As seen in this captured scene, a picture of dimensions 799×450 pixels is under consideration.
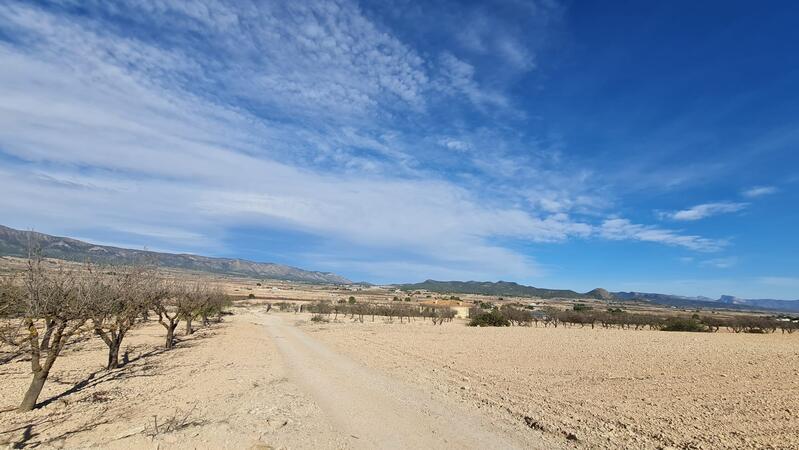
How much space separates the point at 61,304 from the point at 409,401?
9.80 m

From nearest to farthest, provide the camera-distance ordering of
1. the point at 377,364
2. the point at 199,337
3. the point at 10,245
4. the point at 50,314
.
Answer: the point at 50,314
the point at 377,364
the point at 199,337
the point at 10,245

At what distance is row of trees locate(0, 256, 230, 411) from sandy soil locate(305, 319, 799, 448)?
1011 centimetres

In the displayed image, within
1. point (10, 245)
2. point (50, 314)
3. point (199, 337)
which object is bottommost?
point (199, 337)

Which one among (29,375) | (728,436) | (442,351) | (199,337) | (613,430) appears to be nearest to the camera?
(728,436)

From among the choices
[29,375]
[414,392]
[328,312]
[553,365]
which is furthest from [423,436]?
[328,312]

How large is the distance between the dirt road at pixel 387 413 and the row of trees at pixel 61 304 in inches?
262

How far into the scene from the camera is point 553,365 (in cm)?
1986

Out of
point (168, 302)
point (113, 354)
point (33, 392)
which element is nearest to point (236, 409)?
point (33, 392)

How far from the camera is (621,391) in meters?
13.9

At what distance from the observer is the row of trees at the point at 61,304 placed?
441 inches

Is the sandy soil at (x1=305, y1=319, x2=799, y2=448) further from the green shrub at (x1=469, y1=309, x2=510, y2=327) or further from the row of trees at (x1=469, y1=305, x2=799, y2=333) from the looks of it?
the row of trees at (x1=469, y1=305, x2=799, y2=333)

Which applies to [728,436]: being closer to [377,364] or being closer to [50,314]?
[377,364]

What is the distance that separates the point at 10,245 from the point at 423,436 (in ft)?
617

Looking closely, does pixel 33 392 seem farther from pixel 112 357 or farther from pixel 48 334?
pixel 112 357
